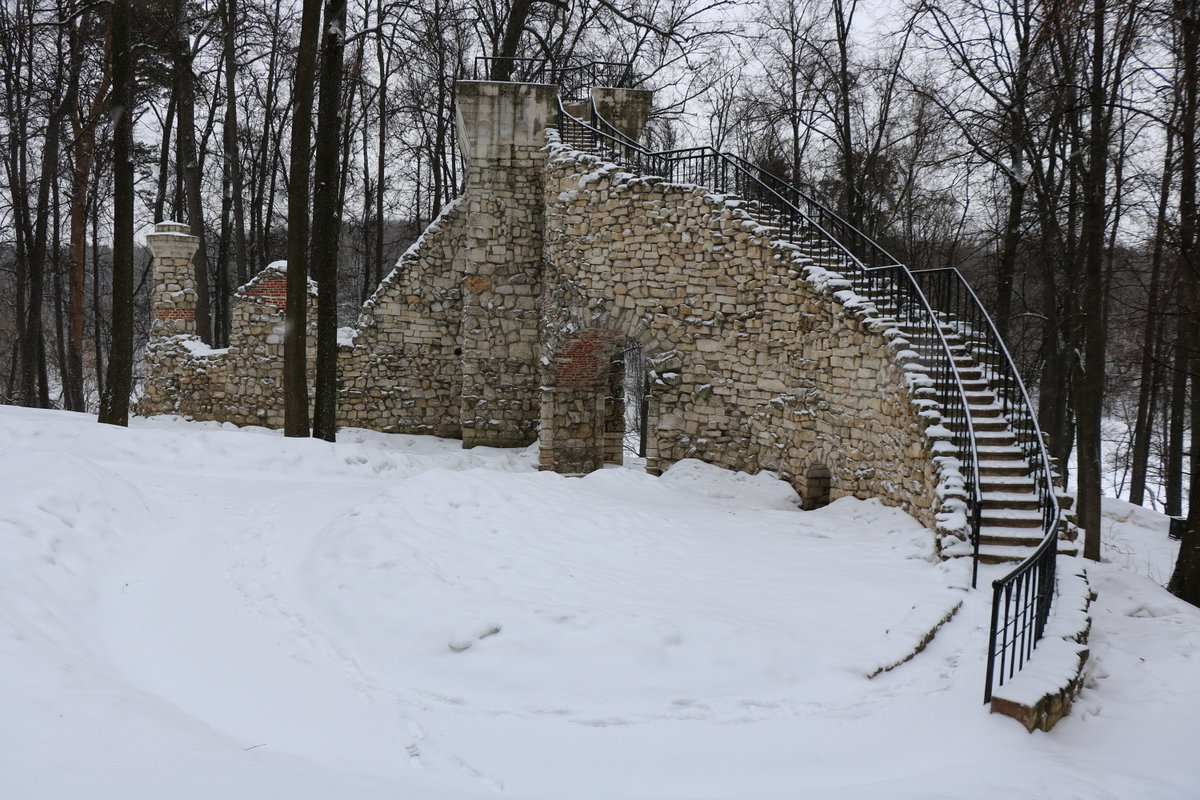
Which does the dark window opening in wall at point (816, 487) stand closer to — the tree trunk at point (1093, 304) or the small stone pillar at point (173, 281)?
the tree trunk at point (1093, 304)

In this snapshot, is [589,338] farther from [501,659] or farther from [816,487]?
[501,659]

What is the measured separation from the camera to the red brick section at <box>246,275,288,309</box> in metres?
14.3

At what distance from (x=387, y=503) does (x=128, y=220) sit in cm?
586

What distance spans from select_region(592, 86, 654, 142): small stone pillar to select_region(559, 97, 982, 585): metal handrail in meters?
0.41

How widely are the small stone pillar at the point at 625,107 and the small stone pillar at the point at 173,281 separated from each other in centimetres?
804

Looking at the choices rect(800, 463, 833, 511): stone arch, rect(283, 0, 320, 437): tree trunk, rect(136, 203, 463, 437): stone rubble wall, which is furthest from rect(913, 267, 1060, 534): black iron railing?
rect(136, 203, 463, 437): stone rubble wall

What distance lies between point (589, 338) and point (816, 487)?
455 cm

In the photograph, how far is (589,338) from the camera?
1295cm

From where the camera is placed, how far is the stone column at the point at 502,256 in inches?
553

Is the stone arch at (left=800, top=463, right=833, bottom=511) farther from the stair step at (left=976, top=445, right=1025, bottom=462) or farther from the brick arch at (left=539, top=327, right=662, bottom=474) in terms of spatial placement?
the brick arch at (left=539, top=327, right=662, bottom=474)

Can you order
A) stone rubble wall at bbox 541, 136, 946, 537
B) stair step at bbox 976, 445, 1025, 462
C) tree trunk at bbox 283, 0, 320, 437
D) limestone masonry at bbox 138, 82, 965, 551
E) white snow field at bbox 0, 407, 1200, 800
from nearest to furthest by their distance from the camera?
white snow field at bbox 0, 407, 1200, 800
stair step at bbox 976, 445, 1025, 462
stone rubble wall at bbox 541, 136, 946, 537
limestone masonry at bbox 138, 82, 965, 551
tree trunk at bbox 283, 0, 320, 437

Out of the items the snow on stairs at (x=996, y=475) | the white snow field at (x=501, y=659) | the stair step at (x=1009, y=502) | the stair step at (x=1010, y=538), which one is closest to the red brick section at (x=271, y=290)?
the white snow field at (x=501, y=659)

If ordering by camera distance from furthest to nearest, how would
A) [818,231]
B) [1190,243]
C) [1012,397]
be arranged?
1. [818,231]
2. [1012,397]
3. [1190,243]

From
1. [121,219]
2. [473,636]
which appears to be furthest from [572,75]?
[473,636]
